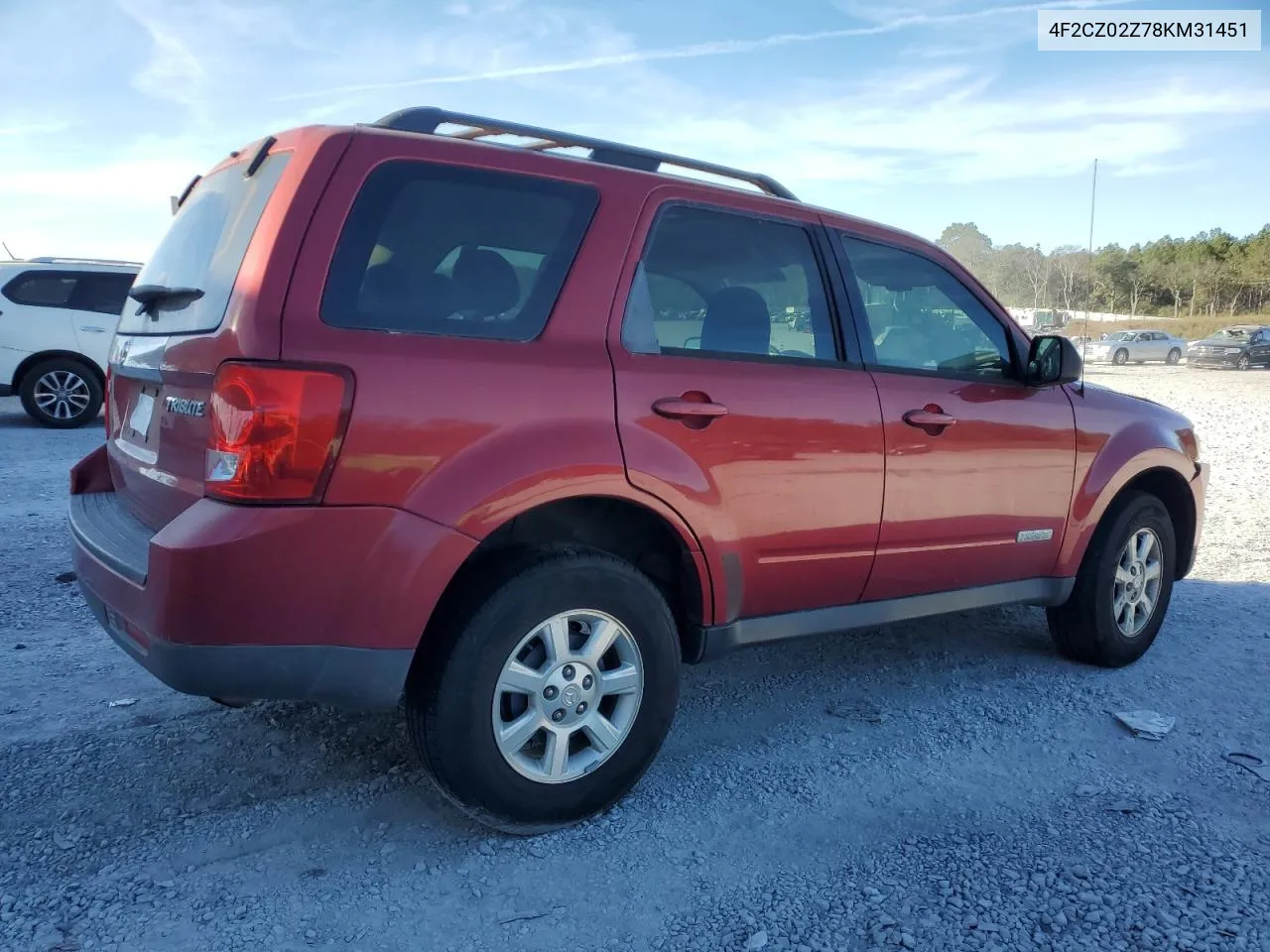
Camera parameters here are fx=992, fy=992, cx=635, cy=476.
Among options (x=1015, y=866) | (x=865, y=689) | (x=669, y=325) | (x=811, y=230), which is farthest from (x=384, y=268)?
(x=865, y=689)

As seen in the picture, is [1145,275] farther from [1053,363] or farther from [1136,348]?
[1053,363]

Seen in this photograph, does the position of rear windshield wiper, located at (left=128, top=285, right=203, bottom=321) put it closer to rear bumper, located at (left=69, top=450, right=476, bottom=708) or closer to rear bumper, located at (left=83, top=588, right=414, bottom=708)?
rear bumper, located at (left=69, top=450, right=476, bottom=708)

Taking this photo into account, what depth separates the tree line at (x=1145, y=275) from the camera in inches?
2121

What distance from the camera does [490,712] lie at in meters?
2.59

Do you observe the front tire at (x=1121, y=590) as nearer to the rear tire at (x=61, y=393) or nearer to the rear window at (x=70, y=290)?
the rear window at (x=70, y=290)

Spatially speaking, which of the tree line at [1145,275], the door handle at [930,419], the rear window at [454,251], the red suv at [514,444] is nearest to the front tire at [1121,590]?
the red suv at [514,444]

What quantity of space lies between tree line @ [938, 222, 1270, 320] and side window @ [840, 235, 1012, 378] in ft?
155

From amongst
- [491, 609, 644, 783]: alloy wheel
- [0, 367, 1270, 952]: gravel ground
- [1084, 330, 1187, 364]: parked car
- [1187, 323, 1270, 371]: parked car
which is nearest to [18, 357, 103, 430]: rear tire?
[0, 367, 1270, 952]: gravel ground

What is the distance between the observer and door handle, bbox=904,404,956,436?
3.46 metres

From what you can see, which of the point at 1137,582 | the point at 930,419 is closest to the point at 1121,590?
the point at 1137,582

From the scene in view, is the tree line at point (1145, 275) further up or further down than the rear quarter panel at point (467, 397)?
further up

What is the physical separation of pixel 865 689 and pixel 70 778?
2832mm

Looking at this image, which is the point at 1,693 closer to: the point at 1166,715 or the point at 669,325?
the point at 669,325

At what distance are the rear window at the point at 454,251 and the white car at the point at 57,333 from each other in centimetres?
966
